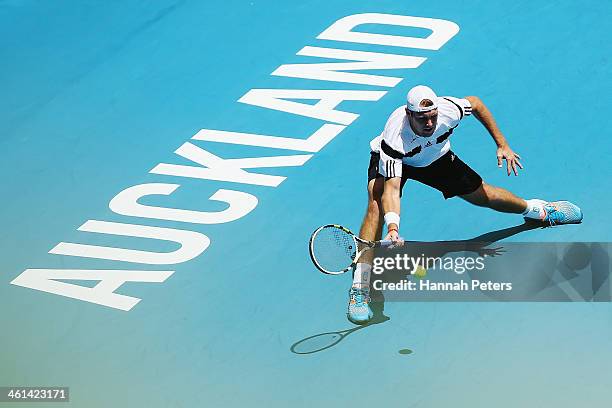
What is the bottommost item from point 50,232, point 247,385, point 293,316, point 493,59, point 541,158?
point 247,385

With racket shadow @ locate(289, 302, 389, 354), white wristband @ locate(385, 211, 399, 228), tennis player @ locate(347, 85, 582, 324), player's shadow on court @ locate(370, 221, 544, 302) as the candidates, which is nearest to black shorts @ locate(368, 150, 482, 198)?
tennis player @ locate(347, 85, 582, 324)

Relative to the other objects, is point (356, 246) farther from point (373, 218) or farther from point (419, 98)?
point (419, 98)

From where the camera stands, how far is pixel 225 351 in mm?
9078

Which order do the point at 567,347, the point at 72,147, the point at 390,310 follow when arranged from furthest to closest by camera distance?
the point at 72,147, the point at 390,310, the point at 567,347

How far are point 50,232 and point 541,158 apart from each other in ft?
16.0

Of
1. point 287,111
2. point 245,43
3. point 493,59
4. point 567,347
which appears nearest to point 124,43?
point 245,43

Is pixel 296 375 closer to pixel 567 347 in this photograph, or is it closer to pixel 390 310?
pixel 390 310

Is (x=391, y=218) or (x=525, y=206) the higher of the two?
(x=525, y=206)

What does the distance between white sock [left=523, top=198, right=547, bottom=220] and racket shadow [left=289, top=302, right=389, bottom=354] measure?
68.2 inches

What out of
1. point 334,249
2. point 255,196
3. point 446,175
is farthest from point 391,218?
point 255,196

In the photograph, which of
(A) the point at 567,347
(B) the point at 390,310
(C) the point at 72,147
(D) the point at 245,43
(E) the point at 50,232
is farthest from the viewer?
(D) the point at 245,43

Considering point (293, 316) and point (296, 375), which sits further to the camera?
point (293, 316)

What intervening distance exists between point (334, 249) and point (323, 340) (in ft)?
2.50

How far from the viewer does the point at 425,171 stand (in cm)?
958
